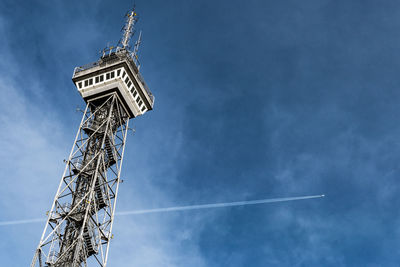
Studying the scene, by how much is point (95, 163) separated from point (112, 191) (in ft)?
13.7

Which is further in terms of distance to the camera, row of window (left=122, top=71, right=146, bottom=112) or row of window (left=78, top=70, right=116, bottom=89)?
row of window (left=122, top=71, right=146, bottom=112)

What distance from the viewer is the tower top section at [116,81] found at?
6200cm

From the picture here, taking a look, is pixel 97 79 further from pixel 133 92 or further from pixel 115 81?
pixel 133 92

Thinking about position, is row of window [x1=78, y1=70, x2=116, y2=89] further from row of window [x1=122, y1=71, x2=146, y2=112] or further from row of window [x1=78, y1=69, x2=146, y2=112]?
row of window [x1=122, y1=71, x2=146, y2=112]

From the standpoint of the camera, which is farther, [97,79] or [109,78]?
[97,79]

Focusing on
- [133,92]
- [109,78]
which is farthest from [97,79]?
[133,92]

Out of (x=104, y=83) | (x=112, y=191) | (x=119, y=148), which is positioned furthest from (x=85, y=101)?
(x=112, y=191)

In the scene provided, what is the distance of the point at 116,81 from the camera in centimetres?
6162

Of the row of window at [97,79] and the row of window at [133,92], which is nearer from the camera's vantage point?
the row of window at [97,79]

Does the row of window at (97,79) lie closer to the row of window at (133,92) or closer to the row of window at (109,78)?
the row of window at (109,78)

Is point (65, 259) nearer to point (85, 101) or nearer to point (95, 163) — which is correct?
point (95, 163)

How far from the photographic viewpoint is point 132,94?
63625 mm

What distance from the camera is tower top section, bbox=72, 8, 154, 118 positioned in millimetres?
62000

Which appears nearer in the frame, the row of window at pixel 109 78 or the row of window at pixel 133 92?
the row of window at pixel 109 78
